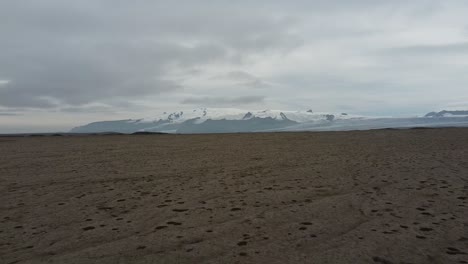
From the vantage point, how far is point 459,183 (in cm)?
877

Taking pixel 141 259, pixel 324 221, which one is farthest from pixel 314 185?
pixel 141 259

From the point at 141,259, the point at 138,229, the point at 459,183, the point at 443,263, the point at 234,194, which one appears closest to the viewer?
the point at 443,263

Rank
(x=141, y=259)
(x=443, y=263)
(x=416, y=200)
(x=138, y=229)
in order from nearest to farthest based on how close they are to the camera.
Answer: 1. (x=443, y=263)
2. (x=141, y=259)
3. (x=138, y=229)
4. (x=416, y=200)

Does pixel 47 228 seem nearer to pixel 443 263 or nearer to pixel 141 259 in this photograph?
pixel 141 259

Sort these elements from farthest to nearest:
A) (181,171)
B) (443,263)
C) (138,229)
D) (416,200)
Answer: (181,171) < (416,200) < (138,229) < (443,263)

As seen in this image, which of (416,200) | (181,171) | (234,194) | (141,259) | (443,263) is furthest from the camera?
(181,171)

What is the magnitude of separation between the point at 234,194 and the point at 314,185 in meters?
2.14

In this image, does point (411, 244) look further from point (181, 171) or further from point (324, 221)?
point (181, 171)

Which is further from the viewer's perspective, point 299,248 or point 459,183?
point 459,183

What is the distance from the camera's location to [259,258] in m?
4.39

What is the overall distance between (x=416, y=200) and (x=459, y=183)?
8.20 ft

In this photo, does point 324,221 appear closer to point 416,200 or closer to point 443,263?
point 443,263

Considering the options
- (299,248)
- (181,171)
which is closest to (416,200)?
(299,248)

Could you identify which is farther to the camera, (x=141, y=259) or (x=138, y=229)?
(x=138, y=229)
